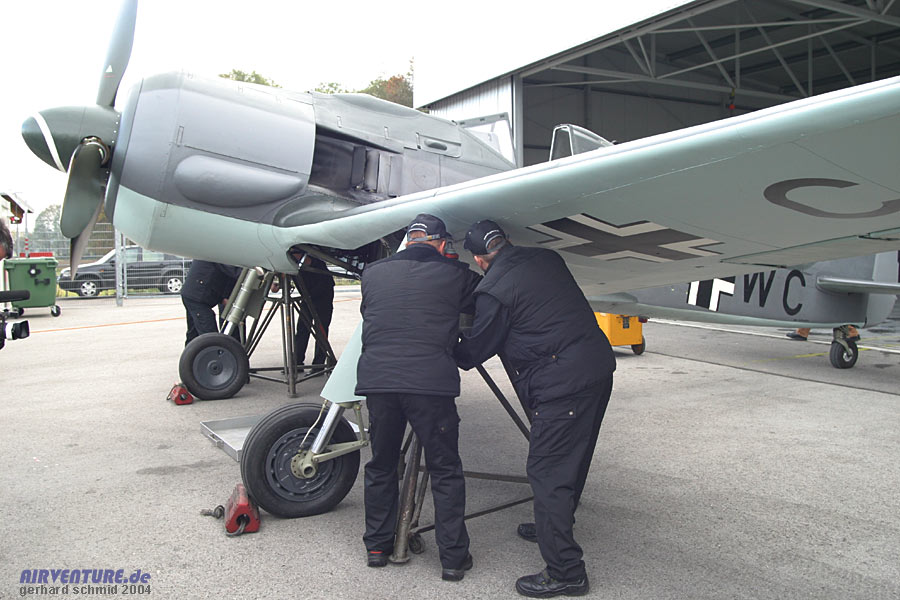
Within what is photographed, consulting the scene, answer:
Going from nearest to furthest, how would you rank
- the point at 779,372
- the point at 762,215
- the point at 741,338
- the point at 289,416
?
the point at 762,215 → the point at 289,416 → the point at 779,372 → the point at 741,338

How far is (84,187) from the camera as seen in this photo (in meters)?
4.17

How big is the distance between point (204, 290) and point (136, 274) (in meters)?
17.1

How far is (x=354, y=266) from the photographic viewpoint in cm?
478

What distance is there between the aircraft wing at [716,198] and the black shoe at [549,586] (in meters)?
1.54

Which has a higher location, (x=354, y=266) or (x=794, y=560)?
(x=354, y=266)

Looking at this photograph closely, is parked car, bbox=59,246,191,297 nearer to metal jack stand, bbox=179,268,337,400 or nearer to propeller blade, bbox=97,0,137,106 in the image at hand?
metal jack stand, bbox=179,268,337,400

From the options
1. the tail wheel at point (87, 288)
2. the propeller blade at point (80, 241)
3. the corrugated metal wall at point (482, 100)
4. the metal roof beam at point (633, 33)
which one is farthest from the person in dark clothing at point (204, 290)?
the tail wheel at point (87, 288)

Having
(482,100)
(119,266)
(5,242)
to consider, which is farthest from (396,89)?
(5,242)

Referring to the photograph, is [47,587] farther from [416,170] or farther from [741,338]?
[741,338]

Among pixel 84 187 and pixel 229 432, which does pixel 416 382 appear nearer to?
pixel 229 432

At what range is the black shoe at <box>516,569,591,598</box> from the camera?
8.32 ft

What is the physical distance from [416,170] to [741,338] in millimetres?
7902

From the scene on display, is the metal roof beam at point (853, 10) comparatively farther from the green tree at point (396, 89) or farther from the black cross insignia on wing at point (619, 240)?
the green tree at point (396, 89)

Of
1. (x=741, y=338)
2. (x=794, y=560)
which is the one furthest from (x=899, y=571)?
(x=741, y=338)
